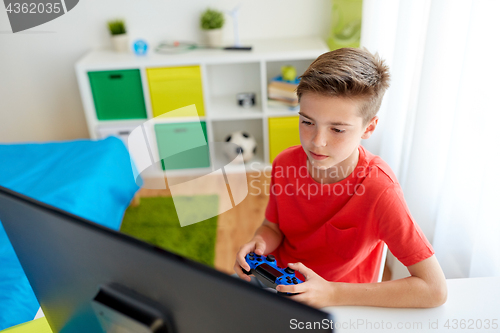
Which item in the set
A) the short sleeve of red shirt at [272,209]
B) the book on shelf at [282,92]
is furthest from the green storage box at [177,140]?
the short sleeve of red shirt at [272,209]

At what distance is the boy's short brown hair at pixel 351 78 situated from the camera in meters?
0.87

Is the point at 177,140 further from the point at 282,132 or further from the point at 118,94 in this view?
the point at 282,132

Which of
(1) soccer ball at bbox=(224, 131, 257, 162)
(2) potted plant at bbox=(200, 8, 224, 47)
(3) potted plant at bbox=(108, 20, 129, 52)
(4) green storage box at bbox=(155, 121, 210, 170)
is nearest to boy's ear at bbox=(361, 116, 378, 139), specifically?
(4) green storage box at bbox=(155, 121, 210, 170)

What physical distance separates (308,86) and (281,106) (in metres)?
1.69

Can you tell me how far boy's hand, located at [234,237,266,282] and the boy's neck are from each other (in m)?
0.23

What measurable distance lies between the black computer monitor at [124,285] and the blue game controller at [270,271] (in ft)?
1.16

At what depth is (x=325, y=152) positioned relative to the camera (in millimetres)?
916

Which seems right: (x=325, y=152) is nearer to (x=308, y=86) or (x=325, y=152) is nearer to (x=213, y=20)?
(x=308, y=86)

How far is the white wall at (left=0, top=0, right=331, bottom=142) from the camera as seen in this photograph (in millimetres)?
2643

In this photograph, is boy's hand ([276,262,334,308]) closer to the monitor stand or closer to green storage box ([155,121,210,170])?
the monitor stand

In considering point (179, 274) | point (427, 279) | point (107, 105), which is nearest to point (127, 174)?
point (107, 105)

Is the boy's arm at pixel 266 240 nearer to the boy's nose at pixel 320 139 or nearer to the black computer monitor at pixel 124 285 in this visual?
the boy's nose at pixel 320 139

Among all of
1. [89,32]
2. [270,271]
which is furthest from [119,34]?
[270,271]

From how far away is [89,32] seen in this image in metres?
2.72
